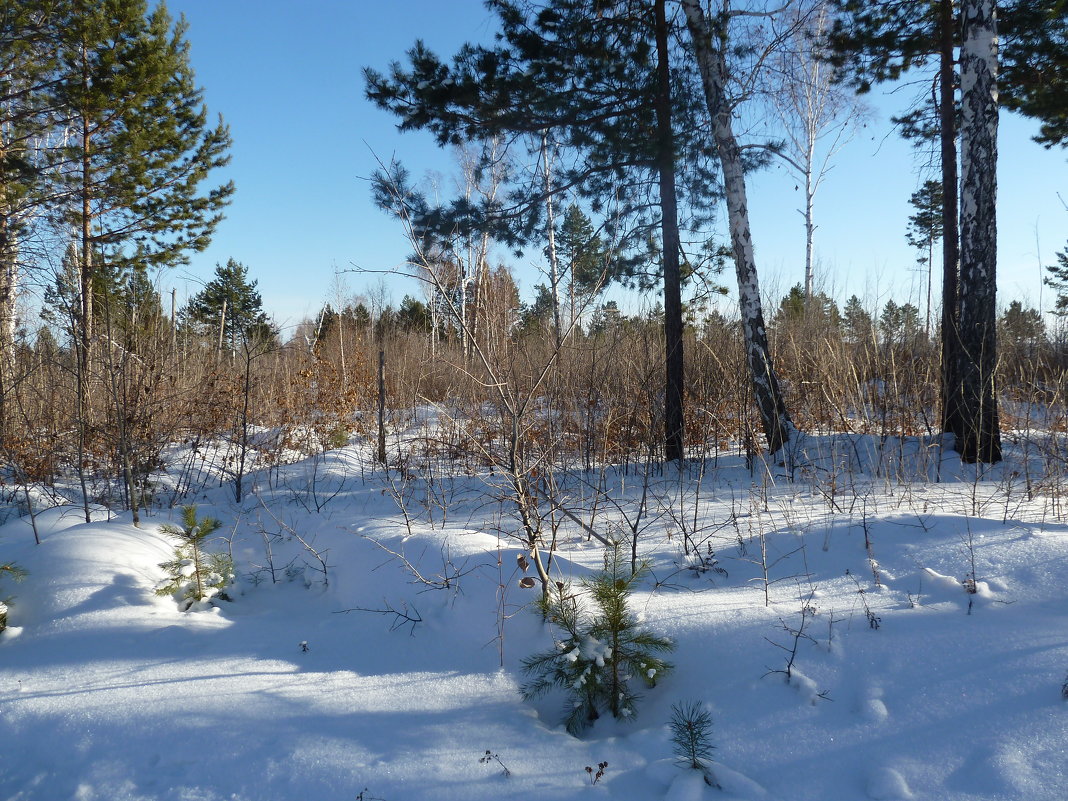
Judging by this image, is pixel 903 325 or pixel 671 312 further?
pixel 903 325

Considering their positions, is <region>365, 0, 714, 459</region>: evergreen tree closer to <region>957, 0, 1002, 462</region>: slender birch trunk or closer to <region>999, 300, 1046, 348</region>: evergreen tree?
<region>957, 0, 1002, 462</region>: slender birch trunk

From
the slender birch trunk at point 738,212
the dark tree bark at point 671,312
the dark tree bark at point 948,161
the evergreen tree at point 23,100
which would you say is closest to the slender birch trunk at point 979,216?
the dark tree bark at point 948,161

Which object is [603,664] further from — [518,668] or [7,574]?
[7,574]

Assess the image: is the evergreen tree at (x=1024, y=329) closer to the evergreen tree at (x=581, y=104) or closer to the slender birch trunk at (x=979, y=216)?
the slender birch trunk at (x=979, y=216)

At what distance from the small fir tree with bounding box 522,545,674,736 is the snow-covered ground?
0.25ft

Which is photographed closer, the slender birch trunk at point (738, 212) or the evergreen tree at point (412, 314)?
the slender birch trunk at point (738, 212)

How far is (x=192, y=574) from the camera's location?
3293 mm

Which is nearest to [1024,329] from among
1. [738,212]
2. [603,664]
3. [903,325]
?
[903,325]

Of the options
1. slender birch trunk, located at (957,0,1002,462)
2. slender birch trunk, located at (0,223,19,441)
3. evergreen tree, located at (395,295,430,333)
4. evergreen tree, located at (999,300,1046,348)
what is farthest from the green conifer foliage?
evergreen tree, located at (395,295,430,333)

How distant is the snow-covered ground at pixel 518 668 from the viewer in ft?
6.09

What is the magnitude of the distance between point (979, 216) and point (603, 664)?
5.16 m

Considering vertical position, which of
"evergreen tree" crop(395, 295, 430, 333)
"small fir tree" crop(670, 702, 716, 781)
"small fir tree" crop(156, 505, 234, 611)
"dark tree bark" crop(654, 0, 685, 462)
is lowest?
"small fir tree" crop(670, 702, 716, 781)

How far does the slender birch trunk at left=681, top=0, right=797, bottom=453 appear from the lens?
18.0 ft

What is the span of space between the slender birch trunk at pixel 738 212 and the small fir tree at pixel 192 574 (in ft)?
15.6
